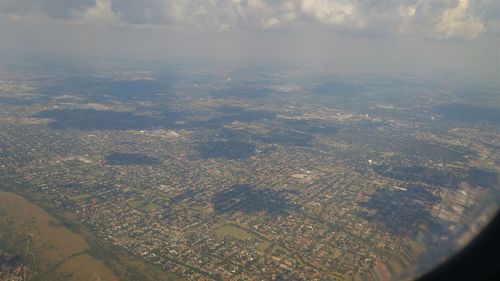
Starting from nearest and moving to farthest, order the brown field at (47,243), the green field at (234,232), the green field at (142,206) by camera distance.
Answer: the brown field at (47,243)
the green field at (234,232)
the green field at (142,206)

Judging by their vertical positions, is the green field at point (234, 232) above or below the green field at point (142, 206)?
above

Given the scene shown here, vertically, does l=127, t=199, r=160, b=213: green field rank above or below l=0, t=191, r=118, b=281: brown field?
below

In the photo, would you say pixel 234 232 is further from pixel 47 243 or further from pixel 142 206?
pixel 47 243

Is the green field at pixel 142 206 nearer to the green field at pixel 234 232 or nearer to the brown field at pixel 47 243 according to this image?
the brown field at pixel 47 243

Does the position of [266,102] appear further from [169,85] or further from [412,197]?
[412,197]

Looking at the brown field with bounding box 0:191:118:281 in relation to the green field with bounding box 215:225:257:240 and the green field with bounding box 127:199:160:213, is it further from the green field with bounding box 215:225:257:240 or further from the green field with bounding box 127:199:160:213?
the green field with bounding box 215:225:257:240

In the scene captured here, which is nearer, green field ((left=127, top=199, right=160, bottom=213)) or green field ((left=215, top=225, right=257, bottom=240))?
green field ((left=215, top=225, right=257, bottom=240))

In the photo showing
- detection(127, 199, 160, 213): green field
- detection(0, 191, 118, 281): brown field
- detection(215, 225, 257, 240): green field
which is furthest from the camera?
detection(127, 199, 160, 213): green field

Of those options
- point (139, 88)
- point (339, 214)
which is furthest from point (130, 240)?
point (139, 88)

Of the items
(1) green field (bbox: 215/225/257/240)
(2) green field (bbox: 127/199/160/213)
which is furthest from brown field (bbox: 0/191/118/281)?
(1) green field (bbox: 215/225/257/240)

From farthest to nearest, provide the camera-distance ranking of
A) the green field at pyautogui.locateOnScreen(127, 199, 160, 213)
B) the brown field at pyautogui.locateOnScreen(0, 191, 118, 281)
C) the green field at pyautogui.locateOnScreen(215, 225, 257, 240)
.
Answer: the green field at pyautogui.locateOnScreen(127, 199, 160, 213) < the green field at pyautogui.locateOnScreen(215, 225, 257, 240) < the brown field at pyautogui.locateOnScreen(0, 191, 118, 281)

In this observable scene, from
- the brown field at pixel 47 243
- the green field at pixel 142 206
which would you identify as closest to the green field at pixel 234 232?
the green field at pixel 142 206
